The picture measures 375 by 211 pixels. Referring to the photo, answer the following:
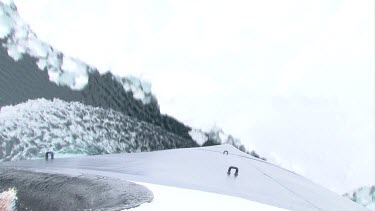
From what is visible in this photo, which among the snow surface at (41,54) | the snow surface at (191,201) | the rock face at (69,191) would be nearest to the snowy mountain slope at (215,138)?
the snow surface at (41,54)

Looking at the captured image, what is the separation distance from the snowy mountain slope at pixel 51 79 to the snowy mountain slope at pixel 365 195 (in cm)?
88

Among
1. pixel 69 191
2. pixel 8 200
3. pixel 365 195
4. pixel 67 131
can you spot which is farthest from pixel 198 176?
pixel 365 195

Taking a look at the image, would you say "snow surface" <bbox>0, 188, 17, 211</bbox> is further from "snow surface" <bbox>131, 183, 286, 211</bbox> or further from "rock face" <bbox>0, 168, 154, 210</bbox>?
"snow surface" <bbox>131, 183, 286, 211</bbox>

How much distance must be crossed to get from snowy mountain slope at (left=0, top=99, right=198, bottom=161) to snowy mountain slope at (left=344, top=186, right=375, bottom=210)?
2.79 ft

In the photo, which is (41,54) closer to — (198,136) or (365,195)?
(198,136)

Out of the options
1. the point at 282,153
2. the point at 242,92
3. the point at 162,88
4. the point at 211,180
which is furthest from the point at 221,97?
the point at 211,180

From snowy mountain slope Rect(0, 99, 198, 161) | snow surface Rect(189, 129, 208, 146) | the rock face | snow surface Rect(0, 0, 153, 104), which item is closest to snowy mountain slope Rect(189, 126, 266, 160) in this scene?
snow surface Rect(189, 129, 208, 146)

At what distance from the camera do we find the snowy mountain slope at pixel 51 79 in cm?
185

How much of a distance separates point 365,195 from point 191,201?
1509 millimetres

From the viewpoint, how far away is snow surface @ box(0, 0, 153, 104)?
1.86m

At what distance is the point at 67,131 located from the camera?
6.25 feet

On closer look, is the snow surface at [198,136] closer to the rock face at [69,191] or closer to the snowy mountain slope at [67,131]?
the snowy mountain slope at [67,131]

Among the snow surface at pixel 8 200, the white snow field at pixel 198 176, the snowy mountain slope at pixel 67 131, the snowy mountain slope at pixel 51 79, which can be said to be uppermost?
the snowy mountain slope at pixel 51 79

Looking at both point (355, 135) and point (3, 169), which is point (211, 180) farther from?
point (355, 135)
